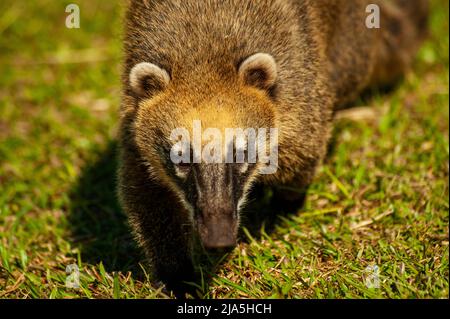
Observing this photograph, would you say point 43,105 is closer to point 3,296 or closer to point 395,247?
point 3,296

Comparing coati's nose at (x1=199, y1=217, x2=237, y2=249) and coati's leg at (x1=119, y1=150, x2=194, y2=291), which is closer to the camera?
coati's nose at (x1=199, y1=217, x2=237, y2=249)

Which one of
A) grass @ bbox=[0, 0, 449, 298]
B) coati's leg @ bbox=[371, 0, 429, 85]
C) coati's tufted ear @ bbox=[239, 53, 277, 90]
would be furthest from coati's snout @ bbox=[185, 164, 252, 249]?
coati's leg @ bbox=[371, 0, 429, 85]

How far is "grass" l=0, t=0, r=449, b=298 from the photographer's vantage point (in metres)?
4.95

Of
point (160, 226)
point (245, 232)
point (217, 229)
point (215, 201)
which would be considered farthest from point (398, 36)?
point (217, 229)

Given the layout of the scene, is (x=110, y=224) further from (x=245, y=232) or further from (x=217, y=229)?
(x=217, y=229)

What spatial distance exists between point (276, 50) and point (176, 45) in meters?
0.80

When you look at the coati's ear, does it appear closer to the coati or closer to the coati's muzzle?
the coati

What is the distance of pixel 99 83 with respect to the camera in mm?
8117

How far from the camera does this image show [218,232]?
4117 millimetres

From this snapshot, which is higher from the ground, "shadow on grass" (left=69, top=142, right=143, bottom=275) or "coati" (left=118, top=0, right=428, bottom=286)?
"coati" (left=118, top=0, right=428, bottom=286)
